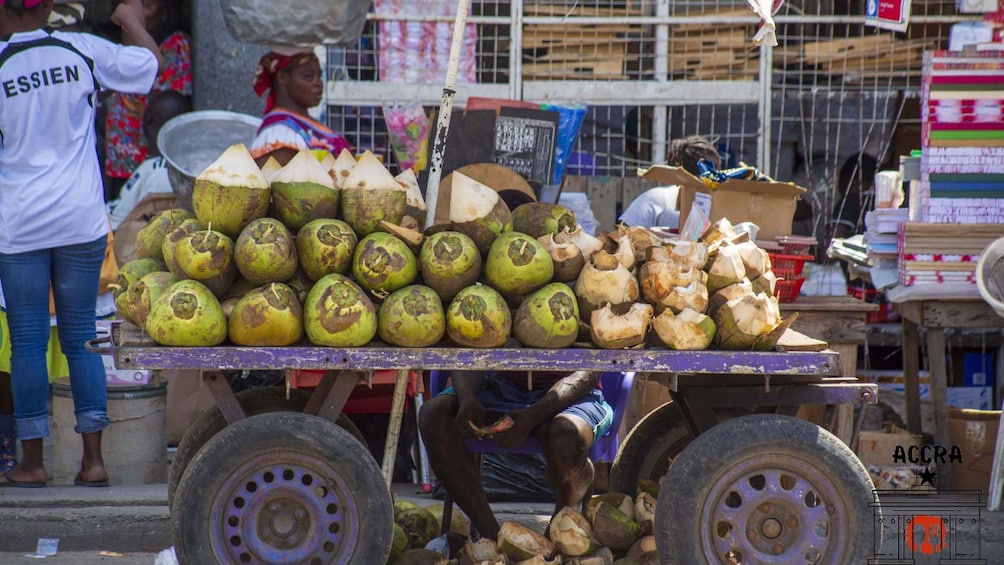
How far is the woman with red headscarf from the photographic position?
20.9 ft

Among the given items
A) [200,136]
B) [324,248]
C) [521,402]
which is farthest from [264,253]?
[200,136]

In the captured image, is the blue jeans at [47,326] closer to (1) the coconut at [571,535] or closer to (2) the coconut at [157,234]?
(2) the coconut at [157,234]

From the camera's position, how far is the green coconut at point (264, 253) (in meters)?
3.74

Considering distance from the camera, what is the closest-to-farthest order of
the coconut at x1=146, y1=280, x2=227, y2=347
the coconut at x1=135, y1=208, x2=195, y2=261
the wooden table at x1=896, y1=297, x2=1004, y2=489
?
the coconut at x1=146, y1=280, x2=227, y2=347, the coconut at x1=135, y1=208, x2=195, y2=261, the wooden table at x1=896, y1=297, x2=1004, y2=489

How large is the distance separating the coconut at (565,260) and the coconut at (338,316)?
0.66 meters

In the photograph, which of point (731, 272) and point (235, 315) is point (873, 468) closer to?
point (731, 272)

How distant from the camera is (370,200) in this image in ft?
13.0

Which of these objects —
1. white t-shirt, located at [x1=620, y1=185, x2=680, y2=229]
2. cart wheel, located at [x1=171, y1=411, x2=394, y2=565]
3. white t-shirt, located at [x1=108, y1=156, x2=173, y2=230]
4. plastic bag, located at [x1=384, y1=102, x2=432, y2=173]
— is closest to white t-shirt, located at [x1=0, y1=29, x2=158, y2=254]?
cart wheel, located at [x1=171, y1=411, x2=394, y2=565]

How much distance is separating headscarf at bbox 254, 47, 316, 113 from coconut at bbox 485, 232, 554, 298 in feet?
10.0

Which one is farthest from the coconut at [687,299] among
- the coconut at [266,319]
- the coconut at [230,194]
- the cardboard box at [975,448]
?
the cardboard box at [975,448]

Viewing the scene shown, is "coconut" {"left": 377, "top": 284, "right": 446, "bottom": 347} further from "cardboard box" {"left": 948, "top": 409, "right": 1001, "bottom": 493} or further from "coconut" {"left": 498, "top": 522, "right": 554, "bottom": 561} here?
"cardboard box" {"left": 948, "top": 409, "right": 1001, "bottom": 493}

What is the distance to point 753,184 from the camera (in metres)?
5.91

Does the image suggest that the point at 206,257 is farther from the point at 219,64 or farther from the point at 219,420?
the point at 219,64

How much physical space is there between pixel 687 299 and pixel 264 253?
138 cm
